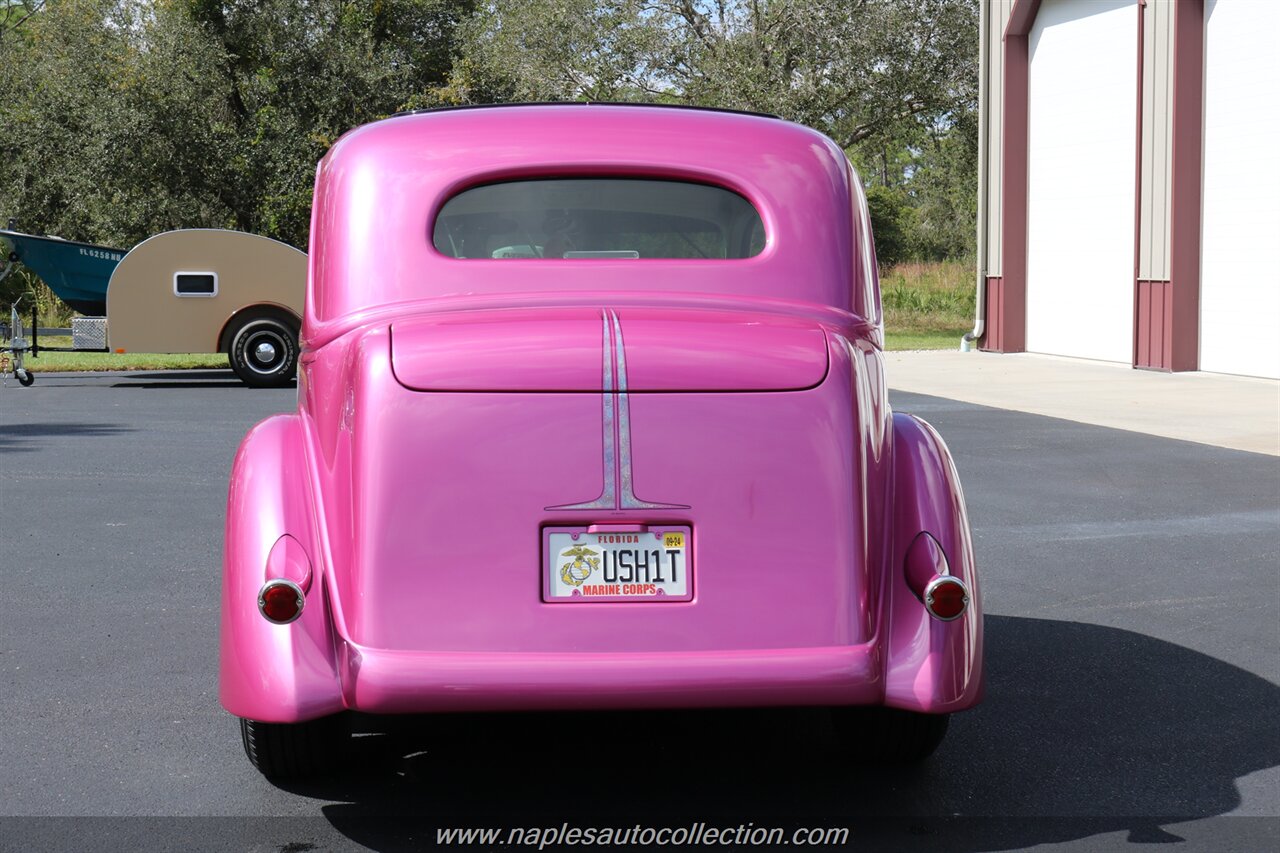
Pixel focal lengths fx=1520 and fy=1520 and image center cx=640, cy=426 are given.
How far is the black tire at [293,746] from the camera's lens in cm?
406

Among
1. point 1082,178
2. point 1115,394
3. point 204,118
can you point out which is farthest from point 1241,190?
point 204,118

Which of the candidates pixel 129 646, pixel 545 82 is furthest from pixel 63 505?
pixel 545 82

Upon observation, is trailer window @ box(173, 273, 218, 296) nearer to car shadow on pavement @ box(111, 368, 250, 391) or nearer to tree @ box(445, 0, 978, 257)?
car shadow on pavement @ box(111, 368, 250, 391)

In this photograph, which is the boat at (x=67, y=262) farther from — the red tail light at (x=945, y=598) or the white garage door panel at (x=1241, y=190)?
the red tail light at (x=945, y=598)

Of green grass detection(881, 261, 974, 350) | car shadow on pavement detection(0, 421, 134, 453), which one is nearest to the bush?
green grass detection(881, 261, 974, 350)

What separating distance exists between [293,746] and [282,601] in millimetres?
576

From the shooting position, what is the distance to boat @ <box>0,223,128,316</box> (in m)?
18.5

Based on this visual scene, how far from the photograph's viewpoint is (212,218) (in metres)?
28.5

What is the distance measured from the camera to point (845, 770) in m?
4.30

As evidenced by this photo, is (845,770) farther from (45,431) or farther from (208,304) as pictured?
(208,304)

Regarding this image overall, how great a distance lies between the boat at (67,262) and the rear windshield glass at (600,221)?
51.3 feet

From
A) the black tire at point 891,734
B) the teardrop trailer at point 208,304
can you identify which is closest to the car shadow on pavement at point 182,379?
the teardrop trailer at point 208,304

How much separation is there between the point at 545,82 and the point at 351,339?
27906 mm

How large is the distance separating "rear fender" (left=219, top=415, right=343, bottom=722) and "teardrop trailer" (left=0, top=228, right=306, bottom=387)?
14.0 m
